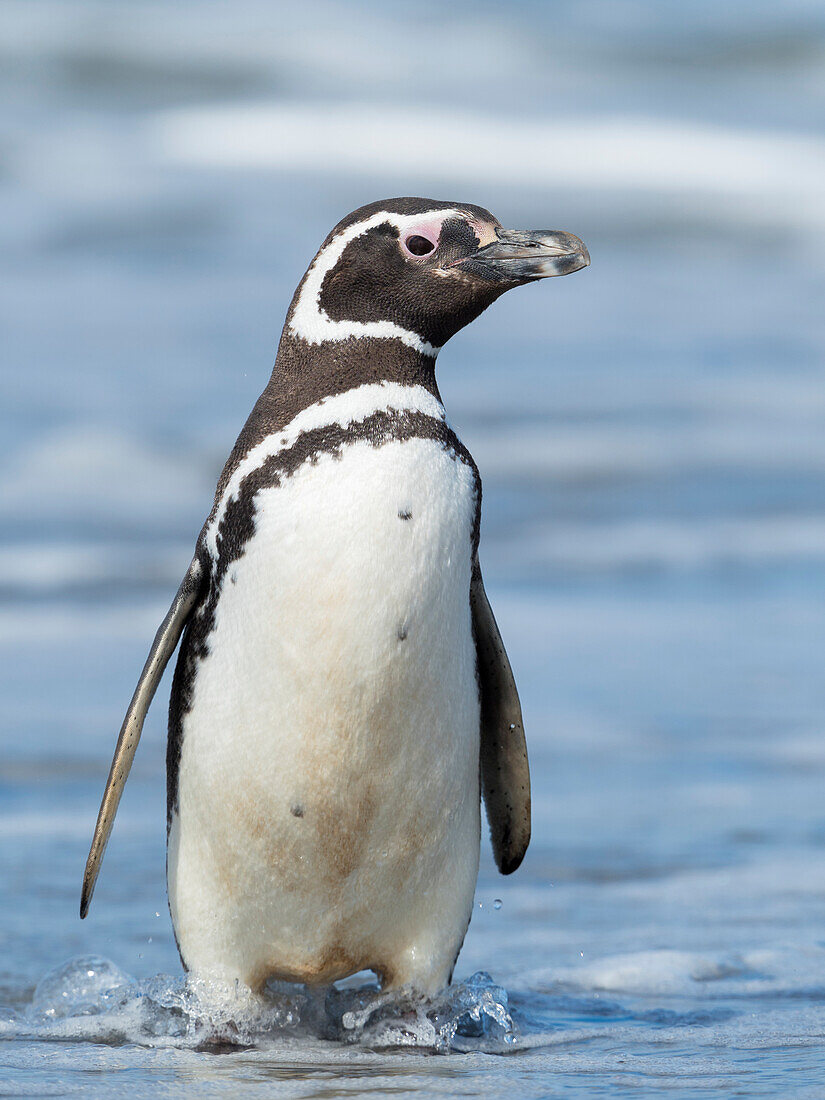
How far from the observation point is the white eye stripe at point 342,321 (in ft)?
10.0

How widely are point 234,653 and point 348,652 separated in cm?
25

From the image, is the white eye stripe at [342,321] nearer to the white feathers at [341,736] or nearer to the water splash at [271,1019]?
the white feathers at [341,736]

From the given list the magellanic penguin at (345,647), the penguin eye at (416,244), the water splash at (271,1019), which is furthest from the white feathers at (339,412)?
the water splash at (271,1019)

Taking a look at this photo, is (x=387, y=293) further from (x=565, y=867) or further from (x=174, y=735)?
(x=565, y=867)

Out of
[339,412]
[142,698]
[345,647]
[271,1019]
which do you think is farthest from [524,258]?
[271,1019]

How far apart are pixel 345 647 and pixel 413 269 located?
73cm

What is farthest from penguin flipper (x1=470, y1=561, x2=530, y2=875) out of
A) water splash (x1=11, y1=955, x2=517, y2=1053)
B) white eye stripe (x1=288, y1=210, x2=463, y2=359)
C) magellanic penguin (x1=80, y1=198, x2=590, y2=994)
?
white eye stripe (x1=288, y1=210, x2=463, y2=359)

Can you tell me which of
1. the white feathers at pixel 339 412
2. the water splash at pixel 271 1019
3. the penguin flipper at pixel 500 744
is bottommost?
the water splash at pixel 271 1019

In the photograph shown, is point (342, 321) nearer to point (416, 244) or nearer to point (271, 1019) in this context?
point (416, 244)

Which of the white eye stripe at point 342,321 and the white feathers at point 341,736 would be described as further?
the white eye stripe at point 342,321

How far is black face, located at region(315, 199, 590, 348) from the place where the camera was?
3061 mm

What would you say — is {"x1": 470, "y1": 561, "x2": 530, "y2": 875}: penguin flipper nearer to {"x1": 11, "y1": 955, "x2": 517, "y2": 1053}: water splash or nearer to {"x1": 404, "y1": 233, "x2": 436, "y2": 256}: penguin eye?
{"x1": 11, "y1": 955, "x2": 517, "y2": 1053}: water splash

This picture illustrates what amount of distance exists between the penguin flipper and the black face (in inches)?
20.4

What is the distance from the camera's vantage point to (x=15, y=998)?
11.5 ft
